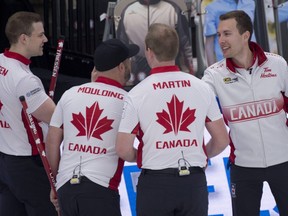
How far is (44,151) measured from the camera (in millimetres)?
3789

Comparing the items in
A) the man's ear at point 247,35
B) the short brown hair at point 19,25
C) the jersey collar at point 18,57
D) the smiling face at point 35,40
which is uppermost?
the short brown hair at point 19,25

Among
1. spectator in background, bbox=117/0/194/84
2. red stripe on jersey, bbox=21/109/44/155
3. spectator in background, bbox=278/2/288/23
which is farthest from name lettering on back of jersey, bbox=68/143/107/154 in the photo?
spectator in background, bbox=278/2/288/23

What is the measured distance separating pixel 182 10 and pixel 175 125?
13.3 feet

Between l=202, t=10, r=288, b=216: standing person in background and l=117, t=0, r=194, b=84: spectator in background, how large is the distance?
10.2 feet

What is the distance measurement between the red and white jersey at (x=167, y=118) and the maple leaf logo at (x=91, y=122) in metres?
0.17

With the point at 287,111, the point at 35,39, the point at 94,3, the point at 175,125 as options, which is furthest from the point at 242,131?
the point at 94,3

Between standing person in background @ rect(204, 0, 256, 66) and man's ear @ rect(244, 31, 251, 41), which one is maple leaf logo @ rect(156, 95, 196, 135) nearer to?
man's ear @ rect(244, 31, 251, 41)

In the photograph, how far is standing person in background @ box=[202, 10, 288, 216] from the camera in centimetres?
400

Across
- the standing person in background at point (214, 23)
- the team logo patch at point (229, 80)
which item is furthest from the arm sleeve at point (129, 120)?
the standing person in background at point (214, 23)

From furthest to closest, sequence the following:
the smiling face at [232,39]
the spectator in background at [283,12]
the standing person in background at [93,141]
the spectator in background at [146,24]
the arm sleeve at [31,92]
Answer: the spectator in background at [283,12] < the spectator in background at [146,24] < the smiling face at [232,39] < the arm sleeve at [31,92] < the standing person in background at [93,141]

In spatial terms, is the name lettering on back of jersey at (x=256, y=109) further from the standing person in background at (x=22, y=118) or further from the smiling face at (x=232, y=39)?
the standing person in background at (x=22, y=118)

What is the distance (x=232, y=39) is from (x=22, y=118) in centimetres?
140

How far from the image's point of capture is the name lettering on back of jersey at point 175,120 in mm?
3365

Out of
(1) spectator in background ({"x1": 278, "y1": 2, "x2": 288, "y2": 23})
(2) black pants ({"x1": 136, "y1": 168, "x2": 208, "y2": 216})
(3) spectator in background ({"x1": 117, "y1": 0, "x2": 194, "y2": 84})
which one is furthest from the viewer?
(1) spectator in background ({"x1": 278, "y1": 2, "x2": 288, "y2": 23})
